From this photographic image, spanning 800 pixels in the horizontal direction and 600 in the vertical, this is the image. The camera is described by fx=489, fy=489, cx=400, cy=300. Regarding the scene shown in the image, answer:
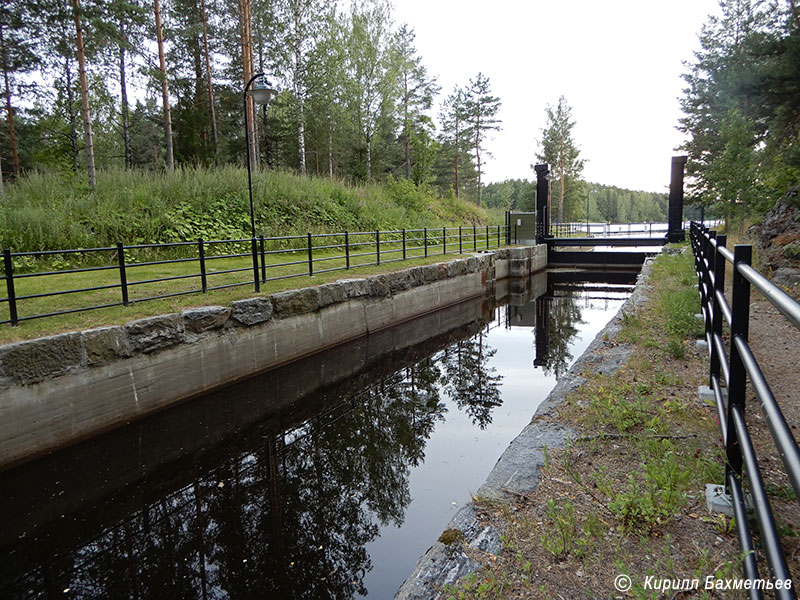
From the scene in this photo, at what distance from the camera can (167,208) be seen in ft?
41.7

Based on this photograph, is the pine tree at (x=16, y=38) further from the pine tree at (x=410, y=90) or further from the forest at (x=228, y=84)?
the pine tree at (x=410, y=90)

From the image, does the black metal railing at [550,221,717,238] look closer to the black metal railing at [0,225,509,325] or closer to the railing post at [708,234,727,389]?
the black metal railing at [0,225,509,325]

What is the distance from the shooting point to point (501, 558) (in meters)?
2.19

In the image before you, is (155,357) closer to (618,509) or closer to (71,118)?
(618,509)

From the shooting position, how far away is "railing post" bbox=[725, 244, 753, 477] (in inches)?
76.3

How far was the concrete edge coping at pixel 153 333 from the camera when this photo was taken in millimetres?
4977

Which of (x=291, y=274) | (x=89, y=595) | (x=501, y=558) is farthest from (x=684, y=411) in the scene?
(x=291, y=274)

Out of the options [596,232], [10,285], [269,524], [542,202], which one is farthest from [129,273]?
[596,232]

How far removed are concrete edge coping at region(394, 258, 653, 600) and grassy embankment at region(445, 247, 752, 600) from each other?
0.22 feet

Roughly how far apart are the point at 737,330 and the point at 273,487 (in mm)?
4098

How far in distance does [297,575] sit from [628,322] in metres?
5.04

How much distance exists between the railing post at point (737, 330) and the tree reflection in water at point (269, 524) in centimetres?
258

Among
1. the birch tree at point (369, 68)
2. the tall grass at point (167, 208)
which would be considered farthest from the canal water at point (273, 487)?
the birch tree at point (369, 68)

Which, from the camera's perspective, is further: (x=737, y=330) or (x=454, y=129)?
(x=454, y=129)
